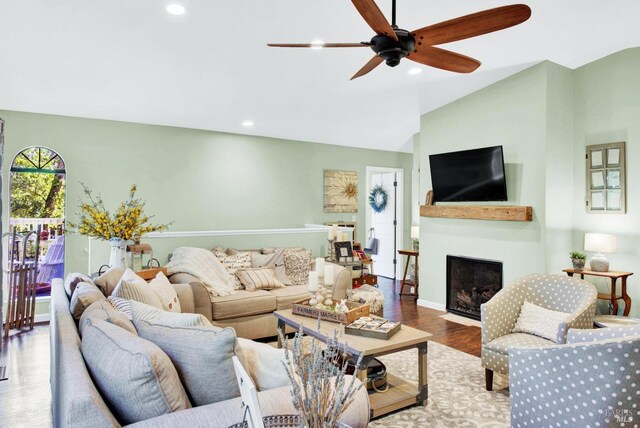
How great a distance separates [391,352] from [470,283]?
9.40 feet

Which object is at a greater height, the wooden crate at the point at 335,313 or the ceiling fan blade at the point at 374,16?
the ceiling fan blade at the point at 374,16

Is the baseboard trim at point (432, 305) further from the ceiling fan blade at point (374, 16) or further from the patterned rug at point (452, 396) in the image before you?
the ceiling fan blade at point (374, 16)

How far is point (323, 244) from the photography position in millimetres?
5645

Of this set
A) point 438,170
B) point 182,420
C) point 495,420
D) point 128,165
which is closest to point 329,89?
point 438,170

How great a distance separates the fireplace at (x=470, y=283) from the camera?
4805 mm

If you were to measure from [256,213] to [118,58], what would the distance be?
3.13 m

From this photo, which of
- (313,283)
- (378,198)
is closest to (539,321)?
(313,283)

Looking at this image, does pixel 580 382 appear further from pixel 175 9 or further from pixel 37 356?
pixel 37 356

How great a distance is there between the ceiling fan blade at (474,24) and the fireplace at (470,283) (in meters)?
3.19

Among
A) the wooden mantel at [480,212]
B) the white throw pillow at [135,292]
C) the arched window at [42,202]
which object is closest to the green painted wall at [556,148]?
the wooden mantel at [480,212]

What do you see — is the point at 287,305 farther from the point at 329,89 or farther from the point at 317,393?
the point at 317,393

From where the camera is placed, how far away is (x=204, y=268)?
13.7ft

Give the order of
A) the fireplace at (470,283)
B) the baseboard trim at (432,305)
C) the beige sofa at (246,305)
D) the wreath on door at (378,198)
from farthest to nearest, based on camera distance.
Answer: the wreath on door at (378,198), the baseboard trim at (432,305), the fireplace at (470,283), the beige sofa at (246,305)

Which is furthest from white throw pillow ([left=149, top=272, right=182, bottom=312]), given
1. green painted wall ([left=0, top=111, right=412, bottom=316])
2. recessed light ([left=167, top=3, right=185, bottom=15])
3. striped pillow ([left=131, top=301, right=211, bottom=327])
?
recessed light ([left=167, top=3, right=185, bottom=15])
